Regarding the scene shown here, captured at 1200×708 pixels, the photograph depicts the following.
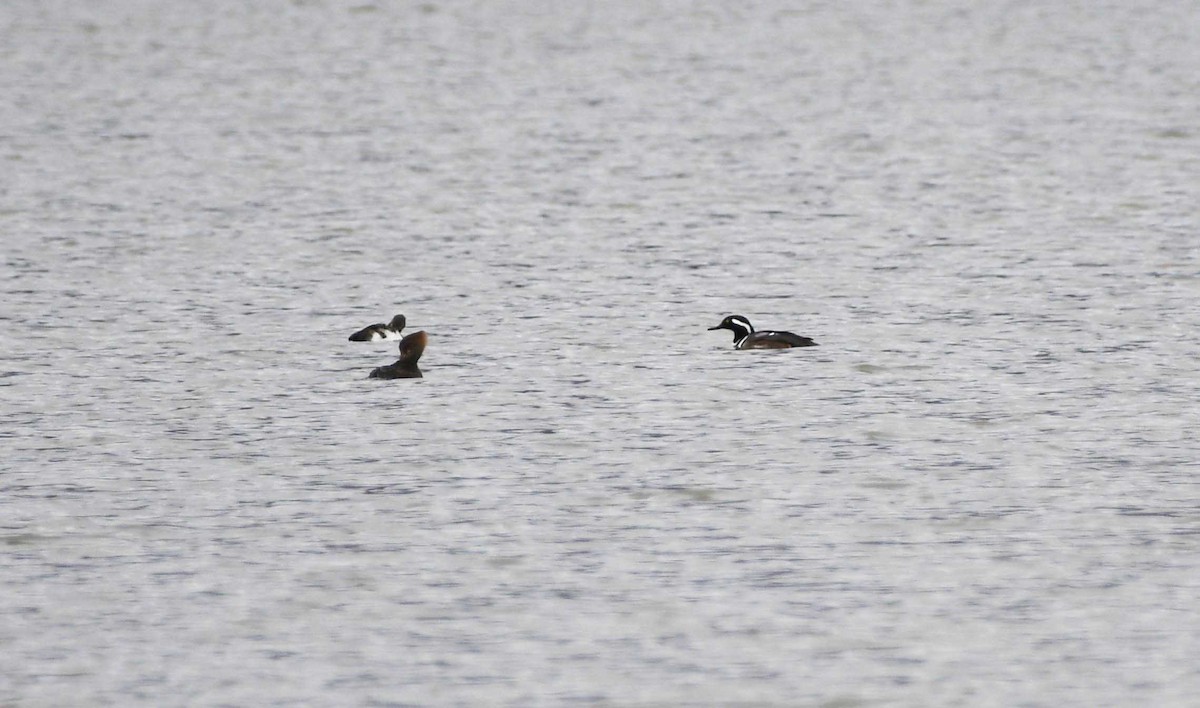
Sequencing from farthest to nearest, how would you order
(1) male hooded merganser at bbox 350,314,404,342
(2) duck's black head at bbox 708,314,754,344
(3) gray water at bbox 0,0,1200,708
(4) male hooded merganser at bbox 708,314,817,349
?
(1) male hooded merganser at bbox 350,314,404,342 → (2) duck's black head at bbox 708,314,754,344 → (4) male hooded merganser at bbox 708,314,817,349 → (3) gray water at bbox 0,0,1200,708

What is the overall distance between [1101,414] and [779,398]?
2.80m

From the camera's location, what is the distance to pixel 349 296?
23875 millimetres

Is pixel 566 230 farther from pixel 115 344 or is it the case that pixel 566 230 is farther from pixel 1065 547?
pixel 1065 547

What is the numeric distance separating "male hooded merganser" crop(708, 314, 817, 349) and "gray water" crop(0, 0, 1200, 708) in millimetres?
137

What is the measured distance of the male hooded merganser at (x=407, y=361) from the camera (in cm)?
1920

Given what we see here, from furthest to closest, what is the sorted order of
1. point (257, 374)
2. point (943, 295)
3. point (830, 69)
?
point (830, 69) < point (943, 295) < point (257, 374)

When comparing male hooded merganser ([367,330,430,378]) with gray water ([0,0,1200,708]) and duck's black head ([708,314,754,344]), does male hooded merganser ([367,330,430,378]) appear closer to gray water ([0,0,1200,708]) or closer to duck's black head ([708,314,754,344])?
gray water ([0,0,1200,708])

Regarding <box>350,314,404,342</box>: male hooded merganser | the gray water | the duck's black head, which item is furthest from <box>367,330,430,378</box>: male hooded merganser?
the duck's black head

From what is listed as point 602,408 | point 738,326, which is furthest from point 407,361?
point 738,326

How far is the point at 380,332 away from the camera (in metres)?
20.9

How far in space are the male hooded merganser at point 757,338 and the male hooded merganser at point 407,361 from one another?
3267 millimetres

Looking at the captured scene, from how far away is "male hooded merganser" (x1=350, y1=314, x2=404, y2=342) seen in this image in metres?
20.9

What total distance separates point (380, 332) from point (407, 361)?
1763mm

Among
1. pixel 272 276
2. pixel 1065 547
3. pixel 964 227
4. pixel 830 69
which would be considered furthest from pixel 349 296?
pixel 830 69
